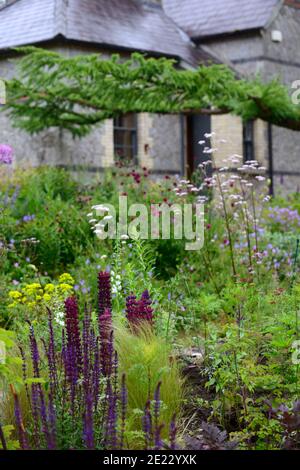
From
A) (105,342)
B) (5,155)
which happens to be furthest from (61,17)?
(105,342)

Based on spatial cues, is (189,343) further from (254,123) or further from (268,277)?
(254,123)

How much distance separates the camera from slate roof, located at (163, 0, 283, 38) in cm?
2318

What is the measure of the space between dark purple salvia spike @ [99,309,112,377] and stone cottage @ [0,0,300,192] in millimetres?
13169

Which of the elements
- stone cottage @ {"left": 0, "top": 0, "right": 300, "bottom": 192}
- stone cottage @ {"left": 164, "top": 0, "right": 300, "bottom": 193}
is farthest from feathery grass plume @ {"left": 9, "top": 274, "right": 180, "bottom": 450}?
stone cottage @ {"left": 164, "top": 0, "right": 300, "bottom": 193}

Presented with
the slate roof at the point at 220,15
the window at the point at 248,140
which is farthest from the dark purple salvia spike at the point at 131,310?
the window at the point at 248,140

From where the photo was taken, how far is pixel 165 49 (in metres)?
21.3

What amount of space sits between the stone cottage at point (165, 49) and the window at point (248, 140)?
3 cm

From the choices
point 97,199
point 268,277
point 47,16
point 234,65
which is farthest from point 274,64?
point 268,277

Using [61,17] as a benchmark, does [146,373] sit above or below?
below

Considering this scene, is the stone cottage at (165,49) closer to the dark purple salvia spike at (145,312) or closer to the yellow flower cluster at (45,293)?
the yellow flower cluster at (45,293)

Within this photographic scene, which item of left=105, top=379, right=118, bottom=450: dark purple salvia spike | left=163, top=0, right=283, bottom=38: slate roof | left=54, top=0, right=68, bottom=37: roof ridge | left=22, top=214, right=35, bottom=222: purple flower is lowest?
left=105, top=379, right=118, bottom=450: dark purple salvia spike

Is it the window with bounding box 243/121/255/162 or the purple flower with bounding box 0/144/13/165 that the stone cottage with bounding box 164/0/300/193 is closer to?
the window with bounding box 243/121/255/162

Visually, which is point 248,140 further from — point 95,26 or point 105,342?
point 105,342

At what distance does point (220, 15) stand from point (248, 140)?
12.3ft
